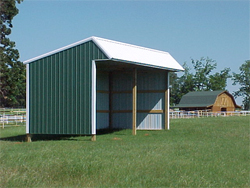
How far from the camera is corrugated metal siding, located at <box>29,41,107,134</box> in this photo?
18672mm

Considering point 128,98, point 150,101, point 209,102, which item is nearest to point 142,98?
point 150,101

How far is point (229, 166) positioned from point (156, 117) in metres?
12.2

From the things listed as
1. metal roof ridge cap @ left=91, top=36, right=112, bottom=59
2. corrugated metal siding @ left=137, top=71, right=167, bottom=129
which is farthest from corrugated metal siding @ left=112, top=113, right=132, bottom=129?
metal roof ridge cap @ left=91, top=36, right=112, bottom=59

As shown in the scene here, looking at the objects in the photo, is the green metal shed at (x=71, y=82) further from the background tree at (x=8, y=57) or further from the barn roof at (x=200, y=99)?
the barn roof at (x=200, y=99)

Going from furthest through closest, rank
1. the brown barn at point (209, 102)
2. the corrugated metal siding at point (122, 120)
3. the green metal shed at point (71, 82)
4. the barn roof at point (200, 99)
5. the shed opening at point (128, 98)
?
the barn roof at point (200, 99) → the brown barn at point (209, 102) → the corrugated metal siding at point (122, 120) → the shed opening at point (128, 98) → the green metal shed at point (71, 82)

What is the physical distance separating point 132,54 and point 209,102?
4647cm

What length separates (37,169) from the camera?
10.5 metres

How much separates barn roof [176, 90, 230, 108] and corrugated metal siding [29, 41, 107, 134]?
47528mm

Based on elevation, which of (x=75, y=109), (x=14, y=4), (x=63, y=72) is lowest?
(x=75, y=109)

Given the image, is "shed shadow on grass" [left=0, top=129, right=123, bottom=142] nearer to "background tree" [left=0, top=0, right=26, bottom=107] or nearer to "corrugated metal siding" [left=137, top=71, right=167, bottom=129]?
"corrugated metal siding" [left=137, top=71, right=167, bottom=129]

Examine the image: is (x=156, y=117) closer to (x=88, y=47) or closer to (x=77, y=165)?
(x=88, y=47)

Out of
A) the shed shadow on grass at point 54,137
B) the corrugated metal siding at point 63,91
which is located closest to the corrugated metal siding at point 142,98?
the shed shadow on grass at point 54,137

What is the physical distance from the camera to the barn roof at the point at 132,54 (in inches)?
735

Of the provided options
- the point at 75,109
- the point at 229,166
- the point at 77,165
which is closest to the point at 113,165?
the point at 77,165
